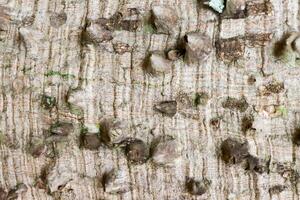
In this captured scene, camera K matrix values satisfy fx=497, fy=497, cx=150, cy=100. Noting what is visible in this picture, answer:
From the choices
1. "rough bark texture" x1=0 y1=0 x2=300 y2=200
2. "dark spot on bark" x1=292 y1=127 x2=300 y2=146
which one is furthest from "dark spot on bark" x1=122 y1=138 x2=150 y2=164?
"dark spot on bark" x1=292 y1=127 x2=300 y2=146

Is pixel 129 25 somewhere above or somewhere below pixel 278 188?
above

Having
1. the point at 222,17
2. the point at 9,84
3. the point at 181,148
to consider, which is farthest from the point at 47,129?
the point at 222,17

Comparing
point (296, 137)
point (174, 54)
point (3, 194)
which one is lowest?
point (3, 194)

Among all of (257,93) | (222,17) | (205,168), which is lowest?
(205,168)

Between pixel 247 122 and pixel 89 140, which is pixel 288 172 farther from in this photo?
pixel 89 140

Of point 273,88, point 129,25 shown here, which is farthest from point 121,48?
point 273,88

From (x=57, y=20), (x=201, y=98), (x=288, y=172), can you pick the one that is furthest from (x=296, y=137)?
(x=57, y=20)

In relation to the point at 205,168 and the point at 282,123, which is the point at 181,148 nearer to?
the point at 205,168
